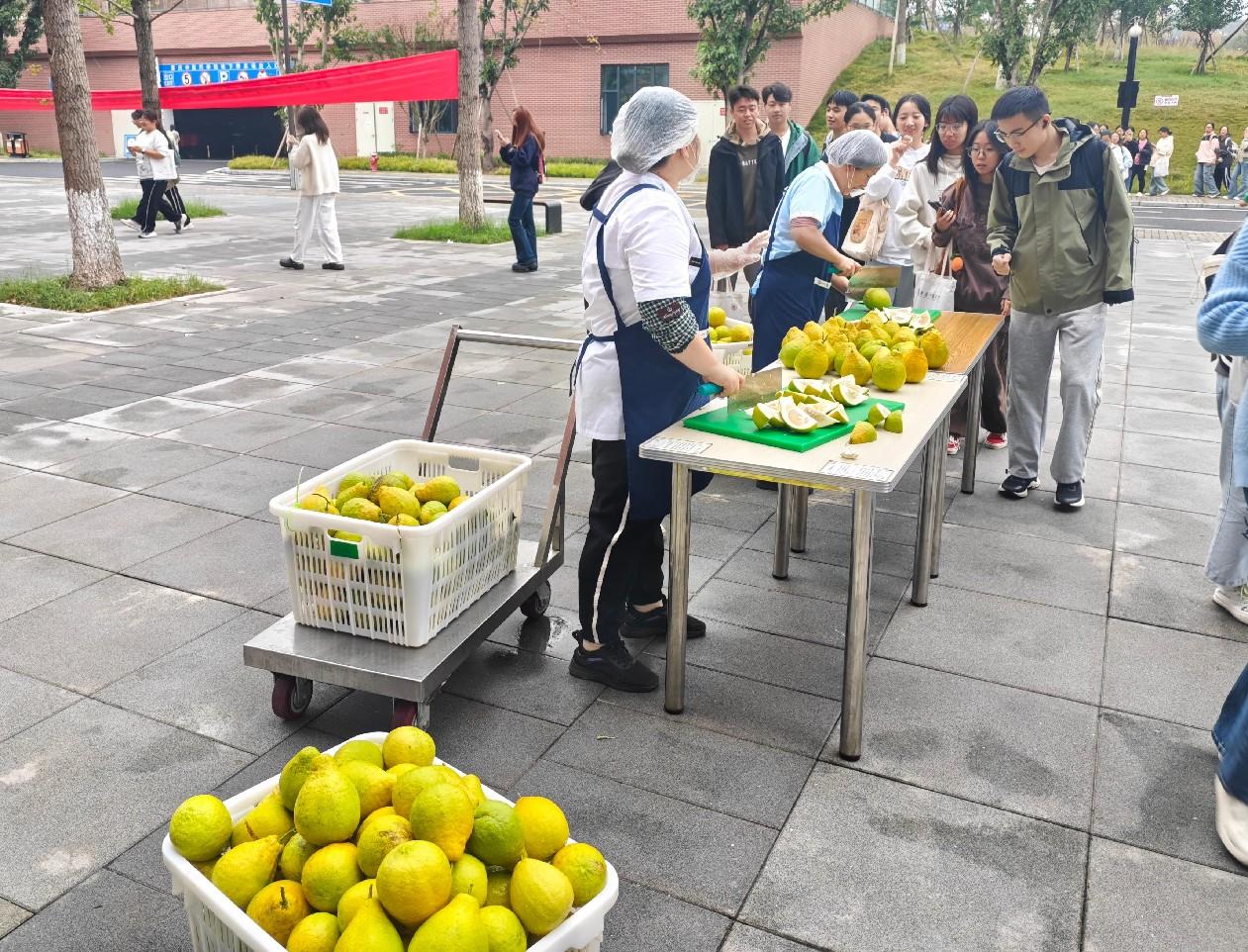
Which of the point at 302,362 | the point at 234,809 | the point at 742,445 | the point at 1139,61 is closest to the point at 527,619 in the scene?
the point at 742,445

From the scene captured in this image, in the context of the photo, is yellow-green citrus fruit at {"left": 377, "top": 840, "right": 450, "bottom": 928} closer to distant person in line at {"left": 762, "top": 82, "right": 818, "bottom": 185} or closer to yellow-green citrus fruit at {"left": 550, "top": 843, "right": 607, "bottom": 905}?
yellow-green citrus fruit at {"left": 550, "top": 843, "right": 607, "bottom": 905}

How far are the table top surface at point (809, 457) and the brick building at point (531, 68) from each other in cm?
3121

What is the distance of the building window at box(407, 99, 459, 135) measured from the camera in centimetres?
4041

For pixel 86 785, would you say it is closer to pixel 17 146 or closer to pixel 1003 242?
pixel 1003 242

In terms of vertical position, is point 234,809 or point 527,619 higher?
point 234,809

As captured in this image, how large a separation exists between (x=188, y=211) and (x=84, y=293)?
9455mm

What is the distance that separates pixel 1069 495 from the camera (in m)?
5.36

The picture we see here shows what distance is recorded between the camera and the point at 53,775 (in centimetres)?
305

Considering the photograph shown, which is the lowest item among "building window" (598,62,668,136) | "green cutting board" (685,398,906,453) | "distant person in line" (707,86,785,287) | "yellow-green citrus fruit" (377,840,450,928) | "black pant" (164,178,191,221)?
"yellow-green citrus fruit" (377,840,450,928)

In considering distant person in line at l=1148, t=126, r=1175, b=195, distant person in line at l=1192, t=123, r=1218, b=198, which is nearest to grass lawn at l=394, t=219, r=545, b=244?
distant person in line at l=1148, t=126, r=1175, b=195

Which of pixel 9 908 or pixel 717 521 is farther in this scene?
pixel 717 521

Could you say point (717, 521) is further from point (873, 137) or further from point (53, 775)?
point (53, 775)

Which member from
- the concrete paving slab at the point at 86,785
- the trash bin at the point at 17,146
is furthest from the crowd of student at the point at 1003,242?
the trash bin at the point at 17,146

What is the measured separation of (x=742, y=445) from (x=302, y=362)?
579 centimetres
